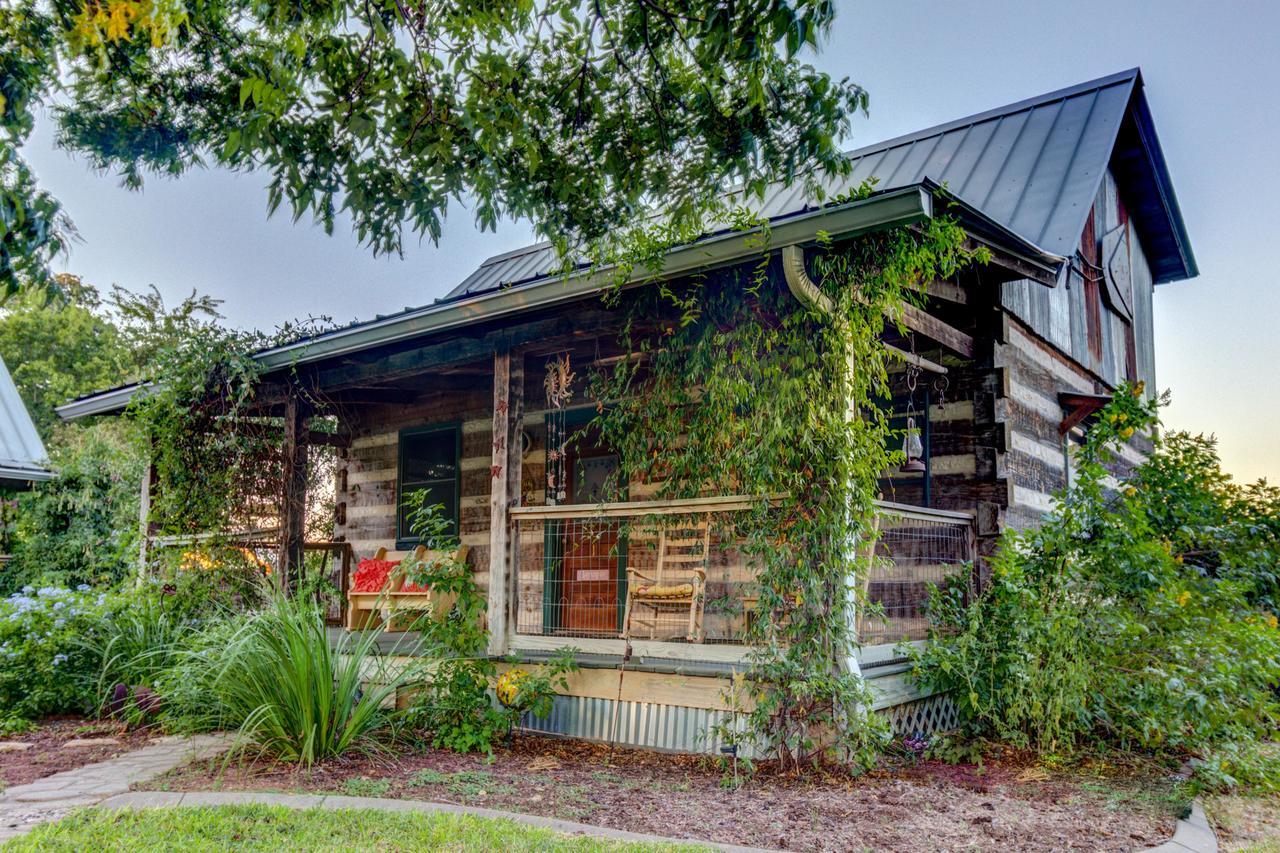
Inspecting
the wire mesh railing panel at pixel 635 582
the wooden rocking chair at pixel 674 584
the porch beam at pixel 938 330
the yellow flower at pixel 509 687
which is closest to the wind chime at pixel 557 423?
the wire mesh railing panel at pixel 635 582

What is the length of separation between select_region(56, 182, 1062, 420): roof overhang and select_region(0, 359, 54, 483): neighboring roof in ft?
13.4

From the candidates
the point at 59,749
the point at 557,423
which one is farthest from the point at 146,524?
the point at 557,423

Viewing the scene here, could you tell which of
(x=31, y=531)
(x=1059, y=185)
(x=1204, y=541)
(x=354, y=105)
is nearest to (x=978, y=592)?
(x=1204, y=541)

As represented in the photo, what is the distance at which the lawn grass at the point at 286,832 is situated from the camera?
3.44 m

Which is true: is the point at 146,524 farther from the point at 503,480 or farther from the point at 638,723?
the point at 638,723

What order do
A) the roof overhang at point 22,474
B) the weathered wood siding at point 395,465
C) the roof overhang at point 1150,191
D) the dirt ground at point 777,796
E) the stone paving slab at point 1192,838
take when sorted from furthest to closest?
the roof overhang at point 22,474, the roof overhang at point 1150,191, the weathered wood siding at point 395,465, the dirt ground at point 777,796, the stone paving slab at point 1192,838

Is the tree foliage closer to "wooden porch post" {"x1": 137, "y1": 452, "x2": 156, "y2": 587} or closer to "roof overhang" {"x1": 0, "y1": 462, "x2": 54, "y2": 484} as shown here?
"roof overhang" {"x1": 0, "y1": 462, "x2": 54, "y2": 484}

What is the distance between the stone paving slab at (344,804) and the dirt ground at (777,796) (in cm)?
15

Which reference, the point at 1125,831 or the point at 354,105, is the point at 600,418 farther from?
the point at 1125,831

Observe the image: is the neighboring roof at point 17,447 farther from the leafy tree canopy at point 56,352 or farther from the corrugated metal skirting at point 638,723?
the leafy tree canopy at point 56,352

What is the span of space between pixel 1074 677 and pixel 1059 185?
463 centimetres

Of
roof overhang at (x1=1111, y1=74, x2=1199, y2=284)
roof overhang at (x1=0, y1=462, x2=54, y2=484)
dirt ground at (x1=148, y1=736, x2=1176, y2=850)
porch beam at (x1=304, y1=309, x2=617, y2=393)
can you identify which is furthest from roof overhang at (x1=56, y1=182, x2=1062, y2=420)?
roof overhang at (x1=1111, y1=74, x2=1199, y2=284)

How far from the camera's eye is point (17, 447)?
1181 cm

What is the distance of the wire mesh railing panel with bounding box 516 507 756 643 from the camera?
605 cm
